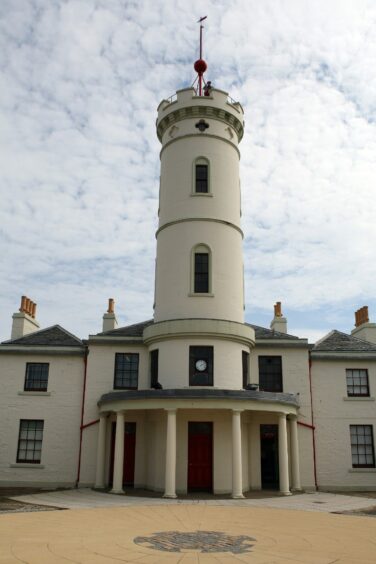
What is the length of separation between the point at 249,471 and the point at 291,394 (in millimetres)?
4247

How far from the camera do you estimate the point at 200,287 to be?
80.5ft

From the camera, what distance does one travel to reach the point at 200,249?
25.0m

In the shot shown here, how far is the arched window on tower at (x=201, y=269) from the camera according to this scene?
80.4ft

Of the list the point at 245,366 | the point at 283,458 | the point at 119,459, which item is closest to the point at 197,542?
the point at 119,459

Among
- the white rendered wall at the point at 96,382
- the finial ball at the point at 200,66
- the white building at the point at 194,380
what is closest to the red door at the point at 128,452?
the white building at the point at 194,380

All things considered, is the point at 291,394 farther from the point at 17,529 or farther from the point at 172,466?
the point at 17,529

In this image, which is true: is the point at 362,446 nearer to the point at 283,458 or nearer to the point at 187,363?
the point at 283,458

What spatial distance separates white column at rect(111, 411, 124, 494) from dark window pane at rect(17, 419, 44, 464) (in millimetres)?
5313

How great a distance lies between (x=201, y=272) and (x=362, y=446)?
39.3 feet

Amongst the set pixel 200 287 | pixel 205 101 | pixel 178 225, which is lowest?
pixel 200 287

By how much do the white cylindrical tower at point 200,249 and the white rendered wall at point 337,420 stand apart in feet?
15.3

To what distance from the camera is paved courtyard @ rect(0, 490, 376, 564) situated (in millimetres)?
9531

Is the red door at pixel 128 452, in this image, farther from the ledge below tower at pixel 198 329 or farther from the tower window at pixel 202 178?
the tower window at pixel 202 178

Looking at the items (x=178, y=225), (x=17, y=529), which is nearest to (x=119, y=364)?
(x=178, y=225)
